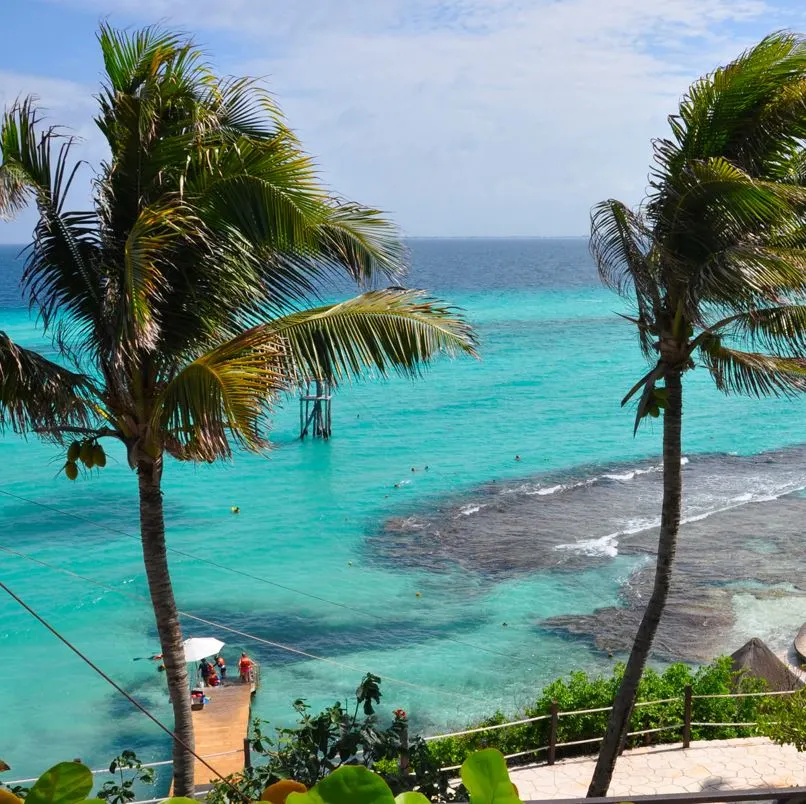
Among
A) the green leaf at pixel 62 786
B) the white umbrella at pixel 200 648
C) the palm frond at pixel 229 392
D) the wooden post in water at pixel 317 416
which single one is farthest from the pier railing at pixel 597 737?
the wooden post in water at pixel 317 416

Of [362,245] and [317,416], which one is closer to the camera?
[362,245]

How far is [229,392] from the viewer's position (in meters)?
6.76

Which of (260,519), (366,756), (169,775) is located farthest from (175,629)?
(260,519)

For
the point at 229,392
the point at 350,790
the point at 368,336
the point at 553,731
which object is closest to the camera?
the point at 350,790

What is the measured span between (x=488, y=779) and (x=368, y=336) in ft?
20.9

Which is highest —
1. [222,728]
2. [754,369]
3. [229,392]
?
[229,392]

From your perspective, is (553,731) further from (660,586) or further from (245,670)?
(245,670)

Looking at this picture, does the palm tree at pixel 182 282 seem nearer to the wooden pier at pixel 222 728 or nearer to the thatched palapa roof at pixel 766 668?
the wooden pier at pixel 222 728

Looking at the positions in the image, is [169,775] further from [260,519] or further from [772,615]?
[260,519]

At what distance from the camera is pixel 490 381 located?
61.7 metres

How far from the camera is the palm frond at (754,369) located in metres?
10.0

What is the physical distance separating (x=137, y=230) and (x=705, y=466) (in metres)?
37.1

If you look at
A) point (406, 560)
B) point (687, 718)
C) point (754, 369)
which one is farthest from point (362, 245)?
point (406, 560)

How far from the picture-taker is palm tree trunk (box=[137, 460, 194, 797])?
8461 mm
